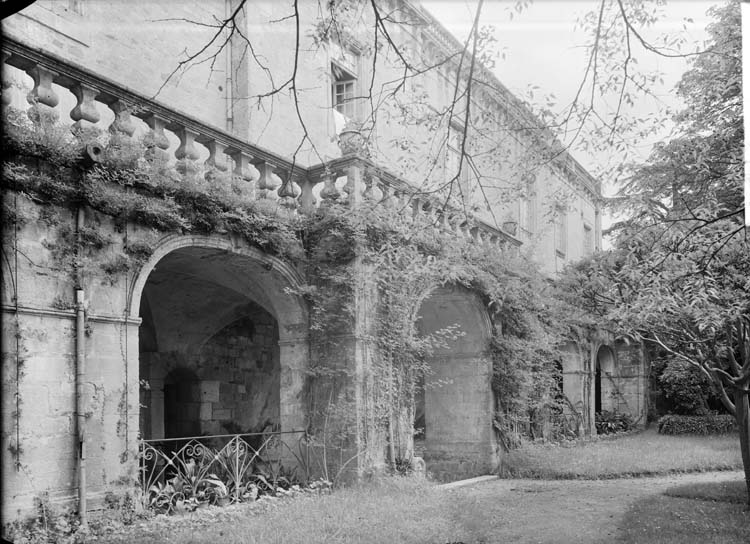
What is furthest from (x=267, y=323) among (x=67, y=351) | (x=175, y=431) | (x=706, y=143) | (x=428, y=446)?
(x=706, y=143)

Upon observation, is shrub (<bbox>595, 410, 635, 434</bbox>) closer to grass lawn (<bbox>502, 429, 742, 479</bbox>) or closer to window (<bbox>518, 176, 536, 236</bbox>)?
grass lawn (<bbox>502, 429, 742, 479</bbox>)

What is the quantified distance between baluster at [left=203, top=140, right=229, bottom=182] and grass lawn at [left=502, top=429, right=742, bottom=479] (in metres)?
6.45

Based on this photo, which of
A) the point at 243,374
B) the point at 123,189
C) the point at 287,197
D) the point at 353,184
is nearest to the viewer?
the point at 123,189

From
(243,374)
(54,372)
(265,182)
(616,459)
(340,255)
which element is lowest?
(616,459)

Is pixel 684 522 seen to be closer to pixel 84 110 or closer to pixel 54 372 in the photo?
pixel 54 372

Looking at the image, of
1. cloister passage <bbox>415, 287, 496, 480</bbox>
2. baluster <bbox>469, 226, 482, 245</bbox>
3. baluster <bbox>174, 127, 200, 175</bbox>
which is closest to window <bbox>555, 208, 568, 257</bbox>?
baluster <bbox>469, 226, 482, 245</bbox>

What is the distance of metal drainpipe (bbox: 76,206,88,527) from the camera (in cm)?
528

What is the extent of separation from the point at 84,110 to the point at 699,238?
5116mm

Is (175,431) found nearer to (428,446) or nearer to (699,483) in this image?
(428,446)

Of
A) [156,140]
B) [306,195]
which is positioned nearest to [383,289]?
[306,195]

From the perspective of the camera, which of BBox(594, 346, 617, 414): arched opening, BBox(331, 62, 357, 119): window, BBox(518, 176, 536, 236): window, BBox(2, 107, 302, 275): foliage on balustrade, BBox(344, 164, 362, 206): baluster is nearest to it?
BBox(2, 107, 302, 275): foliage on balustrade

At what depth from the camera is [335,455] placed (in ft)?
25.1

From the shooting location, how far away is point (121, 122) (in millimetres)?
6000

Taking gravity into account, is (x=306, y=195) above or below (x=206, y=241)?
above
